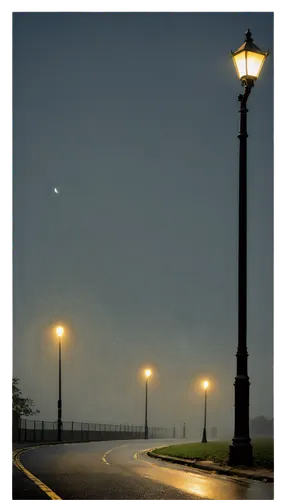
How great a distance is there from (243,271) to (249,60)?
5.20 m

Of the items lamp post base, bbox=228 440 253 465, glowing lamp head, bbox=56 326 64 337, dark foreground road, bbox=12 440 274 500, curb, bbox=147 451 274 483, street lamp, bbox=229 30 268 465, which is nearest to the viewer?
dark foreground road, bbox=12 440 274 500

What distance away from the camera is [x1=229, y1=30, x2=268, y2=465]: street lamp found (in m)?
15.0

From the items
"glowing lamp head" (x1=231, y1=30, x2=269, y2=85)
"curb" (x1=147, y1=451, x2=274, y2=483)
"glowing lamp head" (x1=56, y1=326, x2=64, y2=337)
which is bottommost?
"curb" (x1=147, y1=451, x2=274, y2=483)

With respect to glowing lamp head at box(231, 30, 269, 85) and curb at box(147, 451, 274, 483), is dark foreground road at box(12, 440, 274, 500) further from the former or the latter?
glowing lamp head at box(231, 30, 269, 85)

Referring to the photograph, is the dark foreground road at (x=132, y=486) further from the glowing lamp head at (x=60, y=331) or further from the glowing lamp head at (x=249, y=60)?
the glowing lamp head at (x=60, y=331)

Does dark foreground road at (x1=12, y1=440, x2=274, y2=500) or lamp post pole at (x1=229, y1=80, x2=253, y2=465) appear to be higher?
lamp post pole at (x1=229, y1=80, x2=253, y2=465)

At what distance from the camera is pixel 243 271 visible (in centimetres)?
1627

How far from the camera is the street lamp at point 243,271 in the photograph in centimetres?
1498

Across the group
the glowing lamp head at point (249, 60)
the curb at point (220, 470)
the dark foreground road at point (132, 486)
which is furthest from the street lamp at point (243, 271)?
the dark foreground road at point (132, 486)

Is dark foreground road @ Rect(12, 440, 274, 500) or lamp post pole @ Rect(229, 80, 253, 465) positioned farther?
lamp post pole @ Rect(229, 80, 253, 465)

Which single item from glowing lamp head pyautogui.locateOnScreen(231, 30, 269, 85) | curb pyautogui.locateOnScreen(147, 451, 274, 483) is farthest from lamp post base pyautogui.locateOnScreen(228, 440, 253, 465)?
glowing lamp head pyautogui.locateOnScreen(231, 30, 269, 85)
